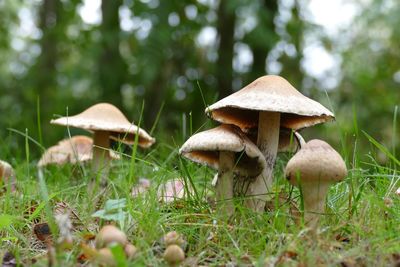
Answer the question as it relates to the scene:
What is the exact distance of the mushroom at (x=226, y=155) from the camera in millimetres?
2092

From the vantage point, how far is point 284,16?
6.55 metres

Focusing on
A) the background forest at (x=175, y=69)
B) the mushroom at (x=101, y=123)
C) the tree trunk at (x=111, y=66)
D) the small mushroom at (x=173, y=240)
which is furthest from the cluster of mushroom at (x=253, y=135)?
the tree trunk at (x=111, y=66)

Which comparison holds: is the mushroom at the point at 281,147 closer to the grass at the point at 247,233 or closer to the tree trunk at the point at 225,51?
the grass at the point at 247,233

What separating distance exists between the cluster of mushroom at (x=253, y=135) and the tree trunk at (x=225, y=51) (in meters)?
4.07

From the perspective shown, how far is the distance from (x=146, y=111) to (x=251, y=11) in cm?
264

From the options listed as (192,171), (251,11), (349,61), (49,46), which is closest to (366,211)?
(192,171)

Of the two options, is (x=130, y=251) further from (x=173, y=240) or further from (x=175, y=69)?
(x=175, y=69)

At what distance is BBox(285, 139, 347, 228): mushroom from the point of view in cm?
192

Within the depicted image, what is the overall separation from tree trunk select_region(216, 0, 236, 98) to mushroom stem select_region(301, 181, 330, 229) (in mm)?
4696

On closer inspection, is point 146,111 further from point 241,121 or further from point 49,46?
point 241,121

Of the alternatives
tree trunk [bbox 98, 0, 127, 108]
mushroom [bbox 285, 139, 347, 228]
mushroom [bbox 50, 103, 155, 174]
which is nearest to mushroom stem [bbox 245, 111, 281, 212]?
mushroom [bbox 285, 139, 347, 228]

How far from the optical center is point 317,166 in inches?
75.1

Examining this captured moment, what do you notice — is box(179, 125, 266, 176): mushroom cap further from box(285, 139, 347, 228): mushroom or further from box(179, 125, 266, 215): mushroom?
box(285, 139, 347, 228): mushroom

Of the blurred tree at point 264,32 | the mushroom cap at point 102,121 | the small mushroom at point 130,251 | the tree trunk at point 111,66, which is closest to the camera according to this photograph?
the small mushroom at point 130,251
